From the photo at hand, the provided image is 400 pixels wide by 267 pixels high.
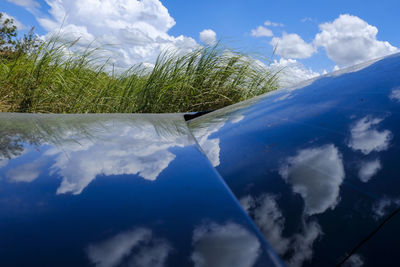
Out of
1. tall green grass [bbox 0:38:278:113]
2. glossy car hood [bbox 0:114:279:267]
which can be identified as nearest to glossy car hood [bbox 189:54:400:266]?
glossy car hood [bbox 0:114:279:267]

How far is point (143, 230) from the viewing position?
464mm

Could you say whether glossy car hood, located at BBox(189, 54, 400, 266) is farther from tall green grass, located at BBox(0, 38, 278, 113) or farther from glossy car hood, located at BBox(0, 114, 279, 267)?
tall green grass, located at BBox(0, 38, 278, 113)

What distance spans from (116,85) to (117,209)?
13.9 ft

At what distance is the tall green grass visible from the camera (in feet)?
12.5

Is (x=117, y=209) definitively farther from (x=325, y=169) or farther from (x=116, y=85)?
(x=116, y=85)

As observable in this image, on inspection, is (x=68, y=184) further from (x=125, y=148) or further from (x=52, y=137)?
(x=52, y=137)

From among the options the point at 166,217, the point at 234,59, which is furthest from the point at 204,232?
the point at 234,59

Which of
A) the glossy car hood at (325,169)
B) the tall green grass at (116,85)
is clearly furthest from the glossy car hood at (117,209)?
the tall green grass at (116,85)

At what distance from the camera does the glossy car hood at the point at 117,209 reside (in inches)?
16.6

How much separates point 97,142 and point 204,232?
0.48 meters

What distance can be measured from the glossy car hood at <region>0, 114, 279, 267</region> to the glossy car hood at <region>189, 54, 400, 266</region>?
0.15 ft

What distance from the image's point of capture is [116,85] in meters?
4.54

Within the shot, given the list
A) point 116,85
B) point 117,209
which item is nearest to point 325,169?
point 117,209

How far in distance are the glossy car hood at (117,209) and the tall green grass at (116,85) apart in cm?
319
